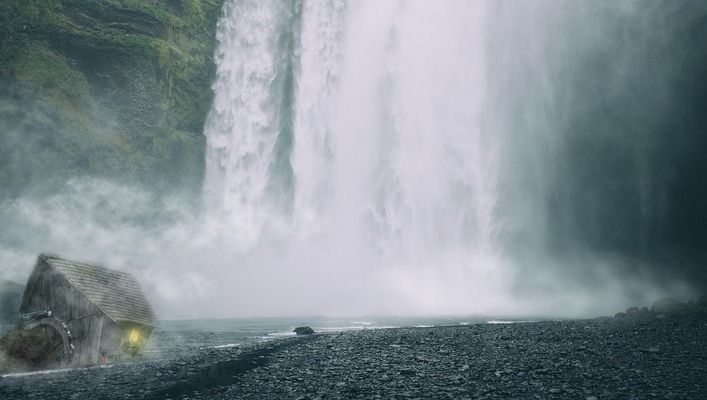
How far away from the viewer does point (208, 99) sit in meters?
67.8

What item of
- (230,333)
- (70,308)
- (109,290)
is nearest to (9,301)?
(230,333)

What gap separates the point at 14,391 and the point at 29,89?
53.1 metres

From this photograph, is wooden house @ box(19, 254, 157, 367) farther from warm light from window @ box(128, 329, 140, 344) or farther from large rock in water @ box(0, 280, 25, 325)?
large rock in water @ box(0, 280, 25, 325)

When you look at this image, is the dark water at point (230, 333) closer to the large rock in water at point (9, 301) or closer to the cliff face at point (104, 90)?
the large rock in water at point (9, 301)

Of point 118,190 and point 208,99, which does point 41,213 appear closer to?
point 118,190

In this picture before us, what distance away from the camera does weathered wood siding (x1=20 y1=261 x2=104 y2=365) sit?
19.7m

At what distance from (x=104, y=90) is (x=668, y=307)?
64.7 metres

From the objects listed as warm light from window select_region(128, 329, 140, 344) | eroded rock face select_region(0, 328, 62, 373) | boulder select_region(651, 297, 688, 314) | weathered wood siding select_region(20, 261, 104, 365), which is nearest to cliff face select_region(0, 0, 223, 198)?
weathered wood siding select_region(20, 261, 104, 365)

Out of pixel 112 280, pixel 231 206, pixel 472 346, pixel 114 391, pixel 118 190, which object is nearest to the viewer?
pixel 114 391

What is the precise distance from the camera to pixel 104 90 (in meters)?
60.2

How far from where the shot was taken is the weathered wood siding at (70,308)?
775 inches

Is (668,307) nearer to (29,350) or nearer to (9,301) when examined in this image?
(29,350)

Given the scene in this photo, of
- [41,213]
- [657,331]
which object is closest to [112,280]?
[657,331]

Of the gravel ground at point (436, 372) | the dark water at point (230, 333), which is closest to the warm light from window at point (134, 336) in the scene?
the dark water at point (230, 333)
